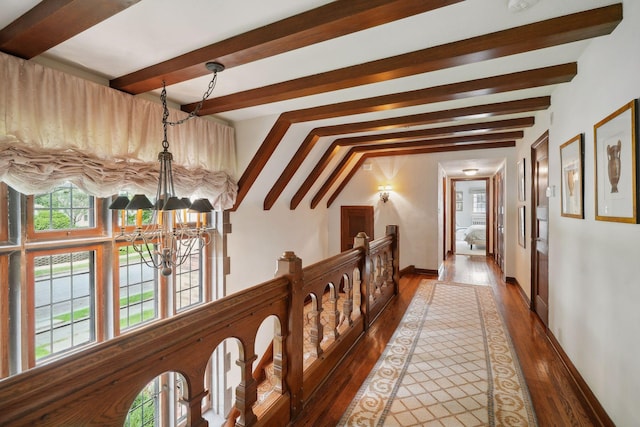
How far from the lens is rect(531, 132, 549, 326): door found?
3193 millimetres

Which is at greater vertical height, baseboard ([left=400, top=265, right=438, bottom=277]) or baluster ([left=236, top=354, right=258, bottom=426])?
baluster ([left=236, top=354, right=258, bottom=426])

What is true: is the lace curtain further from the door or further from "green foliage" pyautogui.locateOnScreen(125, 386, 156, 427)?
the door

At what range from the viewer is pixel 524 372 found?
7.54 feet

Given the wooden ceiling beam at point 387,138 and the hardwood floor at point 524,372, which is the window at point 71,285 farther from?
the wooden ceiling beam at point 387,138

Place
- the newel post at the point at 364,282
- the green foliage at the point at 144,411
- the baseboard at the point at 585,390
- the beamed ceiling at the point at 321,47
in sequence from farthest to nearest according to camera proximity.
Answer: the green foliage at the point at 144,411, the newel post at the point at 364,282, the baseboard at the point at 585,390, the beamed ceiling at the point at 321,47

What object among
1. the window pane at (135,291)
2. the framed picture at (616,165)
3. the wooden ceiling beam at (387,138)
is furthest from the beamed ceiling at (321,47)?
the window pane at (135,291)

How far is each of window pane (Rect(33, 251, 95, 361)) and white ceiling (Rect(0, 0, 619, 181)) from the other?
1713 mm

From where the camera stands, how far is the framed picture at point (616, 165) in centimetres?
150

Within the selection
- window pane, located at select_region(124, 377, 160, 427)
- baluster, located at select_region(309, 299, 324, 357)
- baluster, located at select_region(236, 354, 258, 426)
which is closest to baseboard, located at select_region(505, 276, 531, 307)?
baluster, located at select_region(309, 299, 324, 357)

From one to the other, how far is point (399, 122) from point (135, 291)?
12.7 ft

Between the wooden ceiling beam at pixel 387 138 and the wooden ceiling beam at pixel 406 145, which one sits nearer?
the wooden ceiling beam at pixel 387 138

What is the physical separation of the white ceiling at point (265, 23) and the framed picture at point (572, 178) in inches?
27.9

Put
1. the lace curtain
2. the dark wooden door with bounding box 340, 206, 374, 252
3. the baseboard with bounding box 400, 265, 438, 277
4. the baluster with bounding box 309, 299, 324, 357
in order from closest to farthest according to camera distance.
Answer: the lace curtain
the baluster with bounding box 309, 299, 324, 357
the baseboard with bounding box 400, 265, 438, 277
the dark wooden door with bounding box 340, 206, 374, 252

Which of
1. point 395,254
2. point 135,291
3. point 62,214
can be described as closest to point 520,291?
point 395,254
